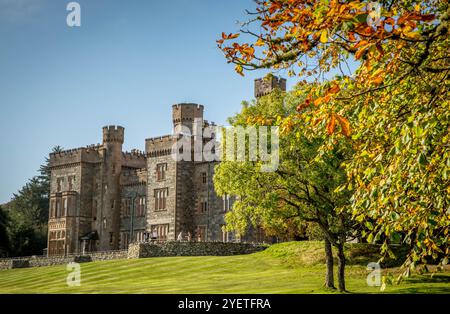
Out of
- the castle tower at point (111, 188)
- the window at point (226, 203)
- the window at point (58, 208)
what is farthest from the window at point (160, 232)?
the window at point (58, 208)

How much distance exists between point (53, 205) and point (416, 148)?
201 feet

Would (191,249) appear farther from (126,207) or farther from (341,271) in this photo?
(341,271)

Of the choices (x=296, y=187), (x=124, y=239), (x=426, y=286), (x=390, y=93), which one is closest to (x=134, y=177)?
(x=124, y=239)

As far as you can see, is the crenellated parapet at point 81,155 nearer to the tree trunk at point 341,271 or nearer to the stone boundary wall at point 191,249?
the stone boundary wall at point 191,249

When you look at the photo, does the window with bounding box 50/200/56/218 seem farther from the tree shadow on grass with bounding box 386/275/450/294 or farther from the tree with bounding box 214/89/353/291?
the tree shadow on grass with bounding box 386/275/450/294

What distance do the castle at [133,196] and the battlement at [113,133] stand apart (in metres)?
0.10

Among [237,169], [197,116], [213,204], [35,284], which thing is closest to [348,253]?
[237,169]

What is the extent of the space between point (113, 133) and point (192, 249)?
857 inches

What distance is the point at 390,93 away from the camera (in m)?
10.8

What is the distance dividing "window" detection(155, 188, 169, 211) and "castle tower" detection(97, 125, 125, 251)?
7244 mm

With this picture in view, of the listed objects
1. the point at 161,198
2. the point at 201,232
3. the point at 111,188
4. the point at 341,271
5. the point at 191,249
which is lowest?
the point at 341,271

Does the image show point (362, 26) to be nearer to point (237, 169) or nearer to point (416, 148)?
point (416, 148)

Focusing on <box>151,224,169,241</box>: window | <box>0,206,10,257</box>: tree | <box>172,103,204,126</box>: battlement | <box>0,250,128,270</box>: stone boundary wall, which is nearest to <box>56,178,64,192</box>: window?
<box>0,206,10,257</box>: tree

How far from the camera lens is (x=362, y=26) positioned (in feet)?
22.8
